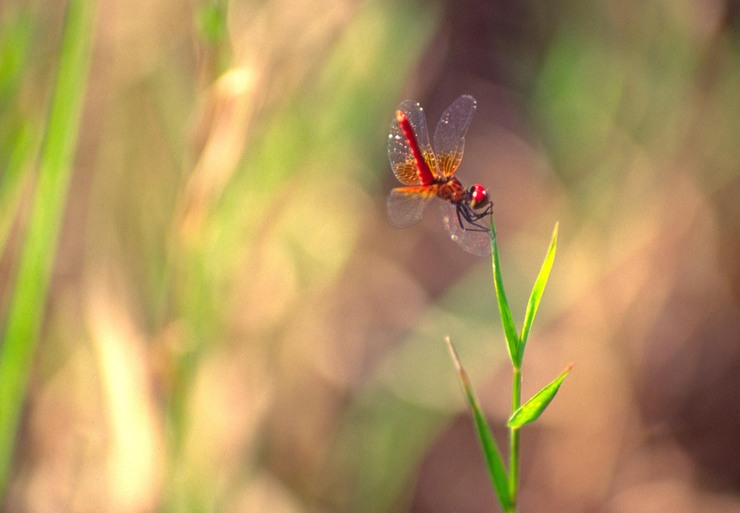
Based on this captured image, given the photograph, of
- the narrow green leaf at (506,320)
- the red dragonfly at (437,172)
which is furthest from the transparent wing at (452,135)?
the narrow green leaf at (506,320)

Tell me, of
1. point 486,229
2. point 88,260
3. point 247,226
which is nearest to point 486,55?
point 247,226

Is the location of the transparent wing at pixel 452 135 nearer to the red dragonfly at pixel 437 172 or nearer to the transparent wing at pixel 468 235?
the red dragonfly at pixel 437 172

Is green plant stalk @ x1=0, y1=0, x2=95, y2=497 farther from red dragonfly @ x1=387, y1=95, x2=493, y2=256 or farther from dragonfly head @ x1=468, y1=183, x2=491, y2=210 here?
dragonfly head @ x1=468, y1=183, x2=491, y2=210

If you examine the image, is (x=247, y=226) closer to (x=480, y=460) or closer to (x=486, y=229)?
(x=486, y=229)

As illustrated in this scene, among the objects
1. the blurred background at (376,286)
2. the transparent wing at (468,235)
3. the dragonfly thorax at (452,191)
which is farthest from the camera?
the blurred background at (376,286)

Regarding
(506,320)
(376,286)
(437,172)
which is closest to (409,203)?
(437,172)

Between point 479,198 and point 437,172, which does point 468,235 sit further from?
point 437,172
